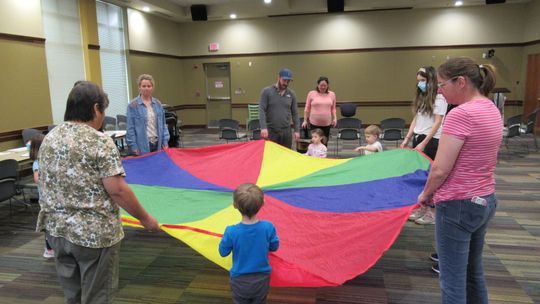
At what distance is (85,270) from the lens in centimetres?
166

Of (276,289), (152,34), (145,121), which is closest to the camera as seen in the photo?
(276,289)

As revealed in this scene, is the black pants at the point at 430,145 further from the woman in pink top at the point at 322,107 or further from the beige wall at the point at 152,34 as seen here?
the beige wall at the point at 152,34

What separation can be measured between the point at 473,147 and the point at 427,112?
1.79m

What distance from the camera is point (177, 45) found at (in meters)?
11.6

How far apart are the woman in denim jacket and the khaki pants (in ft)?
A: 7.02

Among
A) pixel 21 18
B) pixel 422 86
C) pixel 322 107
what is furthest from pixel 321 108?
pixel 21 18

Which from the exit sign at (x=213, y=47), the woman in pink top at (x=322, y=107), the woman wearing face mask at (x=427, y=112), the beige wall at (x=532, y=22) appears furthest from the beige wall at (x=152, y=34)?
the beige wall at (x=532, y=22)

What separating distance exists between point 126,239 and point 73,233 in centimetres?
223

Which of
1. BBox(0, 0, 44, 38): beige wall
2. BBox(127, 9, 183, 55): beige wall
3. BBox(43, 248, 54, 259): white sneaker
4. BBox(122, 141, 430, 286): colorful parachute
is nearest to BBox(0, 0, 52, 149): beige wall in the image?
BBox(0, 0, 44, 38): beige wall

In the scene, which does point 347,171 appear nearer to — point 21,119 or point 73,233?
point 73,233

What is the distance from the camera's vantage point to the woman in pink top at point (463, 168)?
159 centimetres

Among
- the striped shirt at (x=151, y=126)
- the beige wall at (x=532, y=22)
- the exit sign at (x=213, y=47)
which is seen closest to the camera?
the striped shirt at (x=151, y=126)

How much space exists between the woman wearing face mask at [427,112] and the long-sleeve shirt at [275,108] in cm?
140

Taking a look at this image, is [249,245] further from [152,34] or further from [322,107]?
[152,34]
